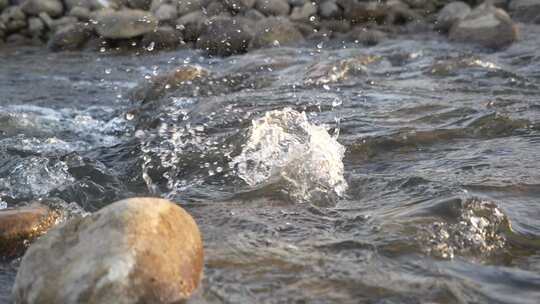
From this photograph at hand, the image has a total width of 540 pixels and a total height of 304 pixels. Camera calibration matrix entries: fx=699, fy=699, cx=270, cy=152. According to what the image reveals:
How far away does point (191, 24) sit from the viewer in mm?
11336

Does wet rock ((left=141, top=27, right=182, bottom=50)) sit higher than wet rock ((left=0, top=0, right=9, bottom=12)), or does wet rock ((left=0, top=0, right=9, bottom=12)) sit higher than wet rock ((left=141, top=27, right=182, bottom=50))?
wet rock ((left=0, top=0, right=9, bottom=12))

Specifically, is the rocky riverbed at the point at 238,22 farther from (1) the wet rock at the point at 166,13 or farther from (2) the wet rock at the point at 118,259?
(2) the wet rock at the point at 118,259

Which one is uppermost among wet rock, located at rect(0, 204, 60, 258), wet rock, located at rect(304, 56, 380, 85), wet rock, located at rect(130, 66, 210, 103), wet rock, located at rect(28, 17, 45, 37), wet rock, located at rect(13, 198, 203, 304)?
wet rock, located at rect(13, 198, 203, 304)

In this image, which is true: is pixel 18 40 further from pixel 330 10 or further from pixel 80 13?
pixel 330 10

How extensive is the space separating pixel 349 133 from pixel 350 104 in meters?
0.92

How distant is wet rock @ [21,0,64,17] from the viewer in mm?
12844

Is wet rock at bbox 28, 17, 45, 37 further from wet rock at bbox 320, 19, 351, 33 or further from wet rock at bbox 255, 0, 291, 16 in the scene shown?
wet rock at bbox 320, 19, 351, 33

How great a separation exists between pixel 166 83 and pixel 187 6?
216 inches

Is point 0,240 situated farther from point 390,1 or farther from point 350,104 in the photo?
point 390,1

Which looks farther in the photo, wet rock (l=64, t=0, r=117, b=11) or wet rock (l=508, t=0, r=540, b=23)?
wet rock (l=64, t=0, r=117, b=11)

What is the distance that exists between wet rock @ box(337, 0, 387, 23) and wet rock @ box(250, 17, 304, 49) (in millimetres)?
1707

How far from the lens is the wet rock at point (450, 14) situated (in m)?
10.5

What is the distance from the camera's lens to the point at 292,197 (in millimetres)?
3596

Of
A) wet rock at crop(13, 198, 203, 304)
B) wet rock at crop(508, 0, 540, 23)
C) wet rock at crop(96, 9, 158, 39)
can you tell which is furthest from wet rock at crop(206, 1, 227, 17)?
wet rock at crop(13, 198, 203, 304)
